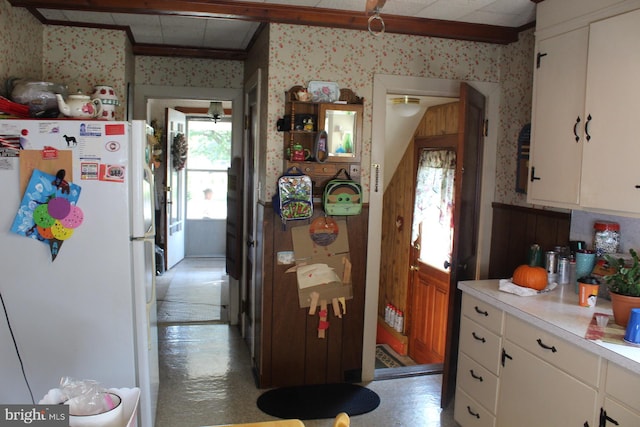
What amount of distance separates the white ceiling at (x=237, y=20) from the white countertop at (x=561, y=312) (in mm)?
1599

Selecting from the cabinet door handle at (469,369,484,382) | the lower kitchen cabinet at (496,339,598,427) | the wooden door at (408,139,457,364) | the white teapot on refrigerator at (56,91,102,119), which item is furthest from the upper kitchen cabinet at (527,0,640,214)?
the white teapot on refrigerator at (56,91,102,119)

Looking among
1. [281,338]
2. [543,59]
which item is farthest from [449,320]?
[543,59]

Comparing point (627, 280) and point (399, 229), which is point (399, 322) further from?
point (627, 280)

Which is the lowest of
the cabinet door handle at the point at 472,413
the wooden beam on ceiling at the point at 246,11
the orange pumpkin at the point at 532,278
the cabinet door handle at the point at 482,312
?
the cabinet door handle at the point at 472,413

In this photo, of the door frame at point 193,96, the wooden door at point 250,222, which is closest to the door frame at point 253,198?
the wooden door at point 250,222

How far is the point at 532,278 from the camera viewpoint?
272 cm

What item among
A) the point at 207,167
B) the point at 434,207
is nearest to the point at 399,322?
the point at 434,207

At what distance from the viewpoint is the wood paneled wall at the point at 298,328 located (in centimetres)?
334

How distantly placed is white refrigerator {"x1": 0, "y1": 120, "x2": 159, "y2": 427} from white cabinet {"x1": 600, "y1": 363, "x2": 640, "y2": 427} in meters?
2.06

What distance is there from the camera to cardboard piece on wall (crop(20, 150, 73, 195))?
7.66ft

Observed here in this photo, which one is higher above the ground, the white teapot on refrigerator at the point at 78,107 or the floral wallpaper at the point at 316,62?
the floral wallpaper at the point at 316,62

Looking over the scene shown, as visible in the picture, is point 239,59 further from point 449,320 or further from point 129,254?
point 449,320

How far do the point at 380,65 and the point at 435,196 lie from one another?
1572mm

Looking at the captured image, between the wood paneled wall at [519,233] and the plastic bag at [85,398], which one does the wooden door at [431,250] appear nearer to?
the wood paneled wall at [519,233]
